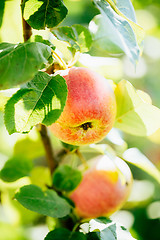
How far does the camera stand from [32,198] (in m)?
0.80

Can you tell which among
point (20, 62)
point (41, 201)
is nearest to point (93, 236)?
point (41, 201)

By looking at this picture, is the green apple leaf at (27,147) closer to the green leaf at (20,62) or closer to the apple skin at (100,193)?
the apple skin at (100,193)

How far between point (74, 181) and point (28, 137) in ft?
1.25

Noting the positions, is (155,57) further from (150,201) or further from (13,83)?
(13,83)

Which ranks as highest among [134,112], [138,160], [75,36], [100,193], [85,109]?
[75,36]

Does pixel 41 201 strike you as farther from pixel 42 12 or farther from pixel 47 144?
pixel 42 12

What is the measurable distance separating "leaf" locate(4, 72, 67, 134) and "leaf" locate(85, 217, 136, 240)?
341 millimetres

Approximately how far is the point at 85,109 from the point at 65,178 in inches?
13.6

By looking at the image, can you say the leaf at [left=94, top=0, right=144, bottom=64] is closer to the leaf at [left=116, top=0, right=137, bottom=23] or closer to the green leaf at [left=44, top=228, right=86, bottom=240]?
the leaf at [left=116, top=0, right=137, bottom=23]

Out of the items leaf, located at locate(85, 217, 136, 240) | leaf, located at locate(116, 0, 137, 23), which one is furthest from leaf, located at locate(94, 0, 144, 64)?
leaf, located at locate(85, 217, 136, 240)

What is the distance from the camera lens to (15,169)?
104cm

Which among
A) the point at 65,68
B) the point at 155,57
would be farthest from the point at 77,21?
the point at 65,68

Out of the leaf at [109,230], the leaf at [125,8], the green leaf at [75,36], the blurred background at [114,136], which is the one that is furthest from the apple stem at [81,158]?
the leaf at [125,8]

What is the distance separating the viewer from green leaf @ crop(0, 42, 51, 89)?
1.65 feet
